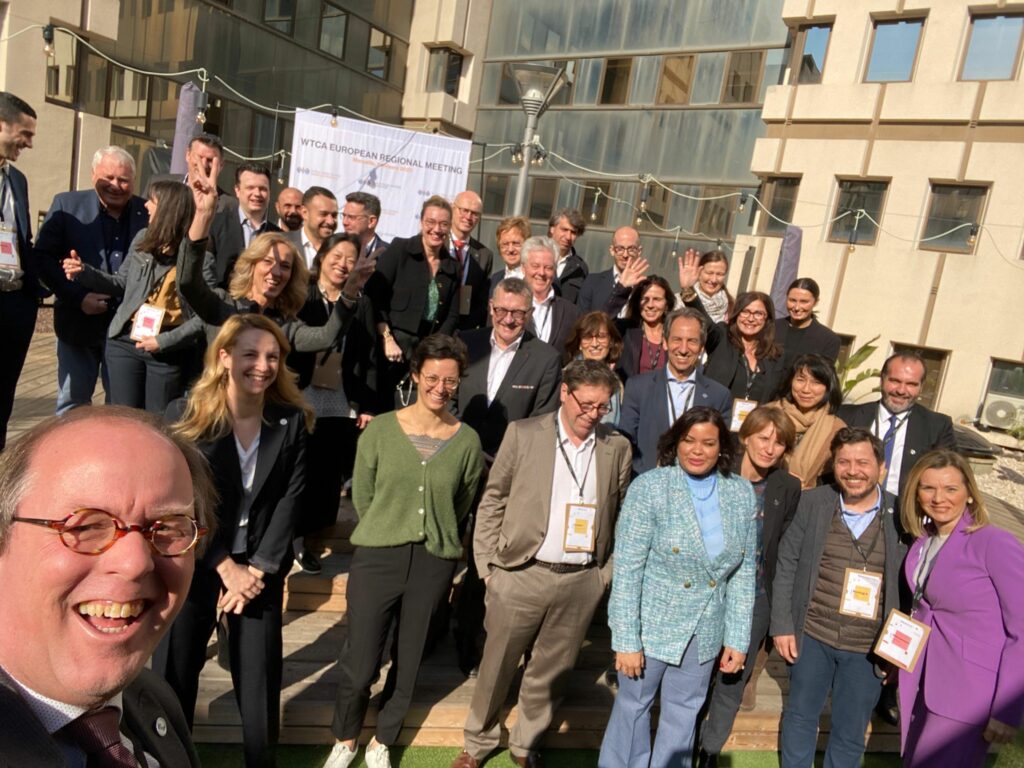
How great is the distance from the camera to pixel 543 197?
62.3 feet

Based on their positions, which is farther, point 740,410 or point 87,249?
point 740,410

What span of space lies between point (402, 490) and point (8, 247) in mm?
2688

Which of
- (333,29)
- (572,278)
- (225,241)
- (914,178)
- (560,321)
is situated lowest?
(560,321)

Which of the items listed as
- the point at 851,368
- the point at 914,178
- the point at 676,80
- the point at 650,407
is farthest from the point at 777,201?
the point at 650,407

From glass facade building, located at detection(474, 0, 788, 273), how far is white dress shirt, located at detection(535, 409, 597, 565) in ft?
42.5

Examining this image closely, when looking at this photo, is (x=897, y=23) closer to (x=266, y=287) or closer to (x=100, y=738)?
(x=266, y=287)

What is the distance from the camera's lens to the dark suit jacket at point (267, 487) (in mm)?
2754

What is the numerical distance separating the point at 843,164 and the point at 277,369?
15136 mm

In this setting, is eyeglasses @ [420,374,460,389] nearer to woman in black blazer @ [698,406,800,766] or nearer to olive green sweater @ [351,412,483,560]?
olive green sweater @ [351,412,483,560]

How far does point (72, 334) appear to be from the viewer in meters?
4.21

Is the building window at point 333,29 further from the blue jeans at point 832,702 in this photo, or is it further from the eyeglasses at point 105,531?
the eyeglasses at point 105,531

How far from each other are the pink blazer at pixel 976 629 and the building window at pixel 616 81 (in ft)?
54.4

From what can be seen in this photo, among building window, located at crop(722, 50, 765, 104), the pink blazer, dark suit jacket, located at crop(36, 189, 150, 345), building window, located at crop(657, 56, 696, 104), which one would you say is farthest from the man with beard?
building window, located at crop(657, 56, 696, 104)

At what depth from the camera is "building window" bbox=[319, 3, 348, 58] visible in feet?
53.7
